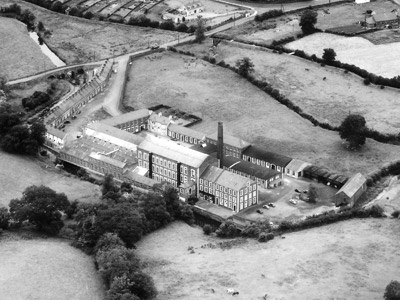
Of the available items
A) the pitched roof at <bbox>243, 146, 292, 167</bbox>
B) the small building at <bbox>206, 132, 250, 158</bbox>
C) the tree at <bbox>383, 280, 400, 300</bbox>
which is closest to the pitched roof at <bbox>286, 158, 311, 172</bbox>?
the pitched roof at <bbox>243, 146, 292, 167</bbox>

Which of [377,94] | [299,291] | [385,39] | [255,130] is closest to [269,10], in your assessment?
[385,39]

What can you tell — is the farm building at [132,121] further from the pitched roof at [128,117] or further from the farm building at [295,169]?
the farm building at [295,169]

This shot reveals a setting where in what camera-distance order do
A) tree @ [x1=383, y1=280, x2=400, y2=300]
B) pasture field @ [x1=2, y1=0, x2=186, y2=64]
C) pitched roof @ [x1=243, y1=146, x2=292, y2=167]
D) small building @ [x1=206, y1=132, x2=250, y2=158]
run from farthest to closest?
pasture field @ [x1=2, y1=0, x2=186, y2=64], small building @ [x1=206, y1=132, x2=250, y2=158], pitched roof @ [x1=243, y1=146, x2=292, y2=167], tree @ [x1=383, y1=280, x2=400, y2=300]

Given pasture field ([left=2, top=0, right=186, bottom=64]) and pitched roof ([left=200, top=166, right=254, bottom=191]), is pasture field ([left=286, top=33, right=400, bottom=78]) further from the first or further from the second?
pitched roof ([left=200, top=166, right=254, bottom=191])

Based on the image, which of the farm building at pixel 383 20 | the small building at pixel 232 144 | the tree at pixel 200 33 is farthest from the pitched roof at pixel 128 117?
the farm building at pixel 383 20

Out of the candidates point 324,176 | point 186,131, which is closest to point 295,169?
point 324,176

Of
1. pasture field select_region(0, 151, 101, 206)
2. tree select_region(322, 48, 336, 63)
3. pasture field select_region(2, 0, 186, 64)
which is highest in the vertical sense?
tree select_region(322, 48, 336, 63)

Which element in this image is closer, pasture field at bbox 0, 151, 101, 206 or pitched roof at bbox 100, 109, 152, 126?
pasture field at bbox 0, 151, 101, 206

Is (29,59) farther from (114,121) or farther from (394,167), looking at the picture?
(394,167)
